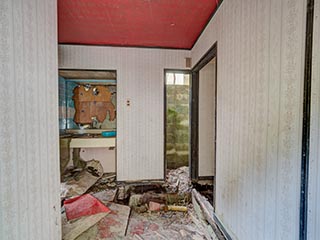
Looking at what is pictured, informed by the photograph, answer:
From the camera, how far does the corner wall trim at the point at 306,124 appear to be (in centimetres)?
92

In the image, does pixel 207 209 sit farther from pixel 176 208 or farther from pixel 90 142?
pixel 90 142

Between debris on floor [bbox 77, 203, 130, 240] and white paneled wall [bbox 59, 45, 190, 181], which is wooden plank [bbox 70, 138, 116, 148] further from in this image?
debris on floor [bbox 77, 203, 130, 240]

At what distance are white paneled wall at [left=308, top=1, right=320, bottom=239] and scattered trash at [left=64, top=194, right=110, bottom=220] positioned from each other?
2166mm

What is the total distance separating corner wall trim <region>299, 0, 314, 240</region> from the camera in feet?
3.02

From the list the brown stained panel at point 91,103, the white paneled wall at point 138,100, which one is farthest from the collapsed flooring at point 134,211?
the brown stained panel at point 91,103

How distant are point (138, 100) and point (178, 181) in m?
1.73

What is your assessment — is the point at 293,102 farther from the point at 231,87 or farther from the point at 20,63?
the point at 20,63

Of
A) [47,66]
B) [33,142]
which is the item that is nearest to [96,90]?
[47,66]

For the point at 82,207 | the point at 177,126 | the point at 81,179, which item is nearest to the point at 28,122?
the point at 82,207

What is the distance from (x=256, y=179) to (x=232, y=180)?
16.7 inches

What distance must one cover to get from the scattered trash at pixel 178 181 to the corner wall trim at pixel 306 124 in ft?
7.23

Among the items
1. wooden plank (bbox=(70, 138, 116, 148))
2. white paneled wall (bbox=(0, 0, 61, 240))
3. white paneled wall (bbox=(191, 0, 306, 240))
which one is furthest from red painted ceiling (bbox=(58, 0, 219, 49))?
wooden plank (bbox=(70, 138, 116, 148))

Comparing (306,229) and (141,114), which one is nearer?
(306,229)

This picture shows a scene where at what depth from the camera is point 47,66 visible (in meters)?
1.30
